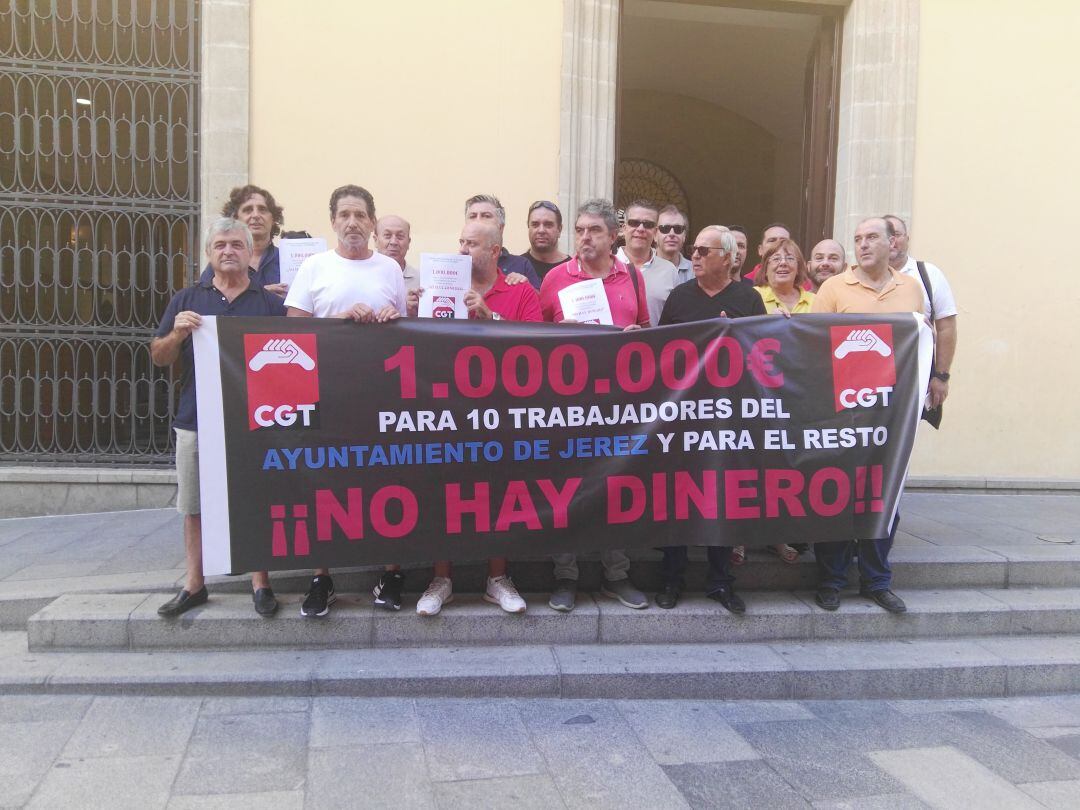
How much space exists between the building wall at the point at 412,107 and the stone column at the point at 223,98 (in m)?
0.10

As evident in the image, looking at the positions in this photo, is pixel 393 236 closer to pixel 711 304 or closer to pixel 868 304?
pixel 711 304

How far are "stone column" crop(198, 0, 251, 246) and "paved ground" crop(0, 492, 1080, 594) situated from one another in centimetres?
247

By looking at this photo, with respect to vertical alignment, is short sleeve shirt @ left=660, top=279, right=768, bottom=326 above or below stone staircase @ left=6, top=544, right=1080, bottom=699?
above

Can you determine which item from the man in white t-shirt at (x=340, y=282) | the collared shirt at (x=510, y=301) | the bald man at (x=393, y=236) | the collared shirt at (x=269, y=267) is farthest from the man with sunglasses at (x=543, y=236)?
the collared shirt at (x=269, y=267)

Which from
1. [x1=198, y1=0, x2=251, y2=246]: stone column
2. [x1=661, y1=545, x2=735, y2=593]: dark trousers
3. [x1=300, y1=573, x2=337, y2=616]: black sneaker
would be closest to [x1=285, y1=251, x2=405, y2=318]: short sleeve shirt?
[x1=300, y1=573, x2=337, y2=616]: black sneaker

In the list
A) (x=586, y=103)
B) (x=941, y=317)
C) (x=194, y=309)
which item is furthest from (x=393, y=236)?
(x=941, y=317)

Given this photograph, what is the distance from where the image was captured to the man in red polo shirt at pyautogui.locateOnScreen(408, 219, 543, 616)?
4023 mm

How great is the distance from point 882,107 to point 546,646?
5.85 meters

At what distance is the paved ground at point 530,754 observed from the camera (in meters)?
2.83

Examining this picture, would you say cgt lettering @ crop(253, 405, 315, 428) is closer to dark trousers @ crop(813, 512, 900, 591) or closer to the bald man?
→ the bald man

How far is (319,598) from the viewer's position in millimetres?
3938

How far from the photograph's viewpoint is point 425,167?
671 cm

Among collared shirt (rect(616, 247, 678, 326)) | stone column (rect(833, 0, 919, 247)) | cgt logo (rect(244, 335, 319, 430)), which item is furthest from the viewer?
stone column (rect(833, 0, 919, 247))

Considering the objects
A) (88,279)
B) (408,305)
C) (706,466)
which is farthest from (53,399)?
(706,466)
